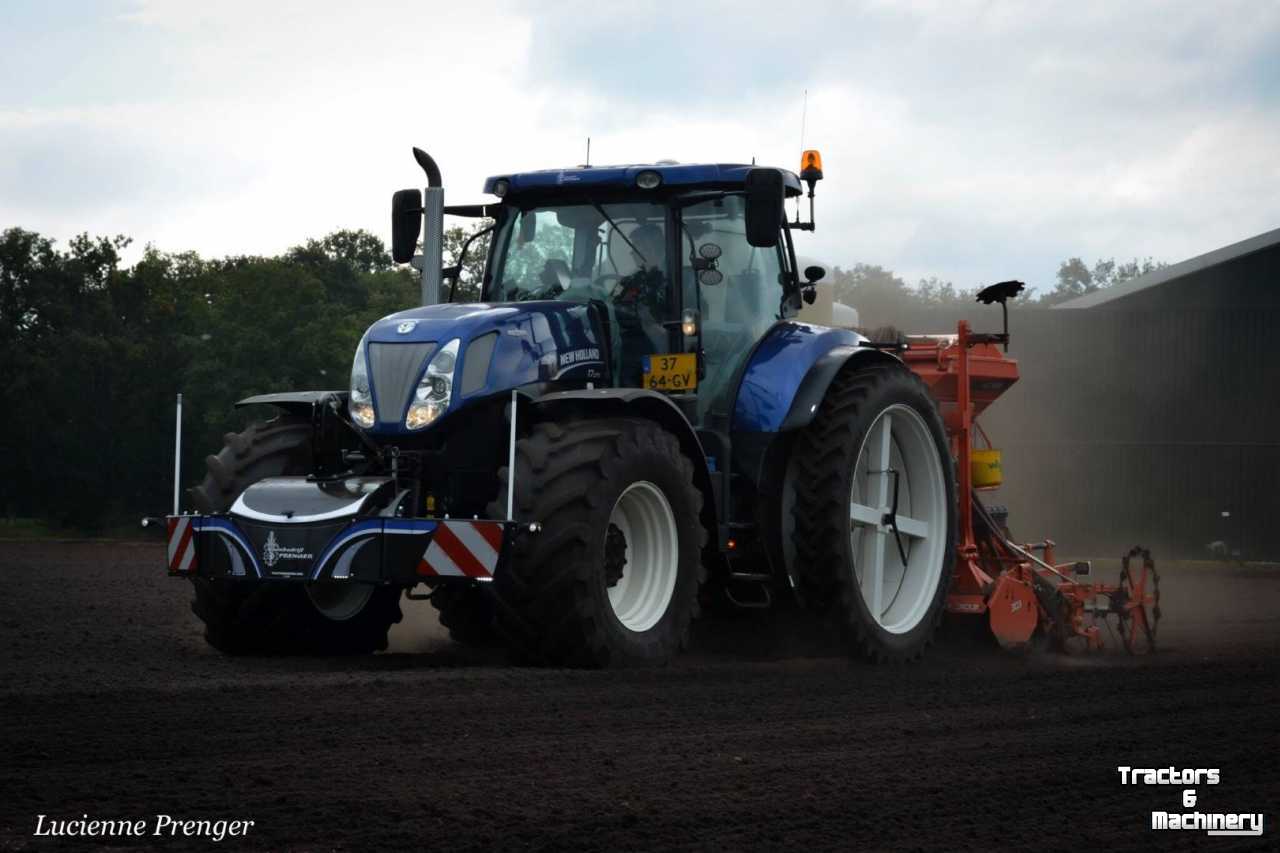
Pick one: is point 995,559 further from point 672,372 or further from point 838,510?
point 672,372

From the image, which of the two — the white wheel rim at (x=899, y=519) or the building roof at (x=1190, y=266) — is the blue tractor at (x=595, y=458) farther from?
the building roof at (x=1190, y=266)

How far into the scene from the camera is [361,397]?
8898mm

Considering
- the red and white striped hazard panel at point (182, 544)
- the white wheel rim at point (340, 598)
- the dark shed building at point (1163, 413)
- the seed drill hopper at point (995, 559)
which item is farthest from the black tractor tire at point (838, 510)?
the dark shed building at point (1163, 413)

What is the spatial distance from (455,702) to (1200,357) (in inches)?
929

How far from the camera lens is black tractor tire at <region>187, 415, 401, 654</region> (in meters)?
8.87

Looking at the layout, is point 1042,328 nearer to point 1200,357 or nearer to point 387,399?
point 1200,357

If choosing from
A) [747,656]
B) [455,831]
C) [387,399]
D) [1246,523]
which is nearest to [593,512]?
[387,399]

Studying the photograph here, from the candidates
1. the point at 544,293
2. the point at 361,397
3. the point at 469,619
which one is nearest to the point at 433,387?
the point at 361,397

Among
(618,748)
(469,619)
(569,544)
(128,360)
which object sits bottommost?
(618,748)

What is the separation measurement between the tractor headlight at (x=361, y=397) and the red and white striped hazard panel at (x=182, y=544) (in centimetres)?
100

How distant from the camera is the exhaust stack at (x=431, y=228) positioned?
9.82 metres

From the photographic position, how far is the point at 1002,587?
432 inches

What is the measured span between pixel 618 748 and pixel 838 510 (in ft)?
11.6

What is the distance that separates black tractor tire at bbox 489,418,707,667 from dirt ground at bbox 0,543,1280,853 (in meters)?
0.20
